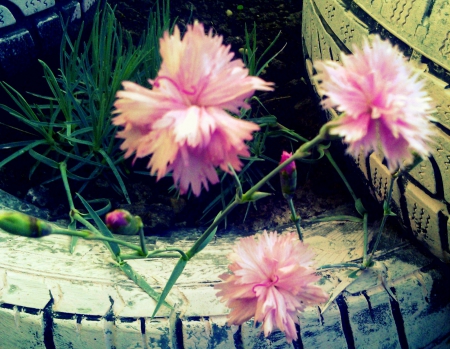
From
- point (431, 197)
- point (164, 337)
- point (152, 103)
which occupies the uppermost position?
point (152, 103)

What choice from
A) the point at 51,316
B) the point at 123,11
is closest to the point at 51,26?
the point at 123,11

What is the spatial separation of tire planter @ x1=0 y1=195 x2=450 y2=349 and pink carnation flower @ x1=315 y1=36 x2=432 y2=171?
38 cm

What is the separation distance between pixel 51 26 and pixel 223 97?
29.6 inches

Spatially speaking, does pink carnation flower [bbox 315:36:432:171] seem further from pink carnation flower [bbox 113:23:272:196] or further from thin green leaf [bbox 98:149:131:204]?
thin green leaf [bbox 98:149:131:204]

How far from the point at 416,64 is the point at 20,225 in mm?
527

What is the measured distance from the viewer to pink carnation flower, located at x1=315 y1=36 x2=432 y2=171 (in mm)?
386

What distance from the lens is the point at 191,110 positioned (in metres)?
0.39

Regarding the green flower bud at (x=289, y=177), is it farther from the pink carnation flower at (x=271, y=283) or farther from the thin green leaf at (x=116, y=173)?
the thin green leaf at (x=116, y=173)

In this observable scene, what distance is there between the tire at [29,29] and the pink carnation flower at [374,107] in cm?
71

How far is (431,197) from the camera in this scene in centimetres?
74

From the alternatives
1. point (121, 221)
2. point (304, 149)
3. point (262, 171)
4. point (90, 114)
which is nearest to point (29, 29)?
point (90, 114)

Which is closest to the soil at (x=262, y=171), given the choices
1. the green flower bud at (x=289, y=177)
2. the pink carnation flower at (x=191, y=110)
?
the green flower bud at (x=289, y=177)

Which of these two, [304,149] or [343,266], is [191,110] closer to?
[304,149]

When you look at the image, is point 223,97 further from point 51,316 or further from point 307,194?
point 307,194
